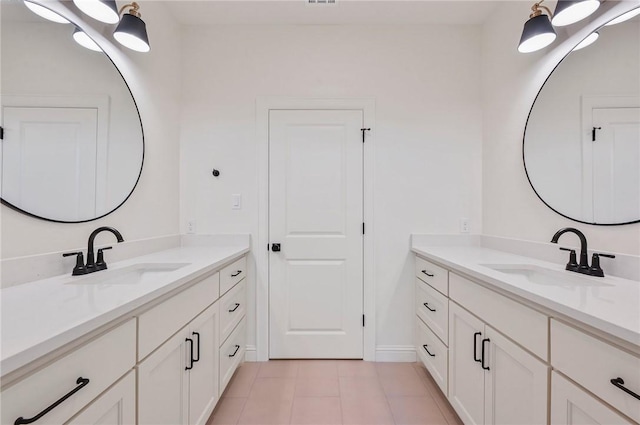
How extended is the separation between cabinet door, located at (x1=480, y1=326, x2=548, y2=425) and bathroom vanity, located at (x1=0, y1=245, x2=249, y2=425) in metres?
1.37

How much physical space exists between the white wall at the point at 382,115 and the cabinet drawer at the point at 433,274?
0.53 ft

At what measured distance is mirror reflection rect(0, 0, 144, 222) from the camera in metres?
1.12

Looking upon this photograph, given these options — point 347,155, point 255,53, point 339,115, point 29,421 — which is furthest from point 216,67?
point 29,421

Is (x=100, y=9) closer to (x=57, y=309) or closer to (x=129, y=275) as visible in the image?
(x=129, y=275)

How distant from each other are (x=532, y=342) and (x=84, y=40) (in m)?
2.41

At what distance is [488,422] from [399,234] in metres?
1.31

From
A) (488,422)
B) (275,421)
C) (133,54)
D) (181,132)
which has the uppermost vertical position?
(133,54)

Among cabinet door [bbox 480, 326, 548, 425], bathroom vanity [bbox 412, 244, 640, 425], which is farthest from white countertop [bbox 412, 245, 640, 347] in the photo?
cabinet door [bbox 480, 326, 548, 425]

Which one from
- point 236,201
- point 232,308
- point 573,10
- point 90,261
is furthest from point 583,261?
point 90,261

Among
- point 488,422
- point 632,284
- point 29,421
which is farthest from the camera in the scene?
point 488,422

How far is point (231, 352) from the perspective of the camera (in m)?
1.88

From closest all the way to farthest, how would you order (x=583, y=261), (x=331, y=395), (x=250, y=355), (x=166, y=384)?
(x=166, y=384) → (x=583, y=261) → (x=331, y=395) → (x=250, y=355)

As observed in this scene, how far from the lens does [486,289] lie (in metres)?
1.32

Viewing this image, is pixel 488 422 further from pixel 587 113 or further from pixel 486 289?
pixel 587 113
